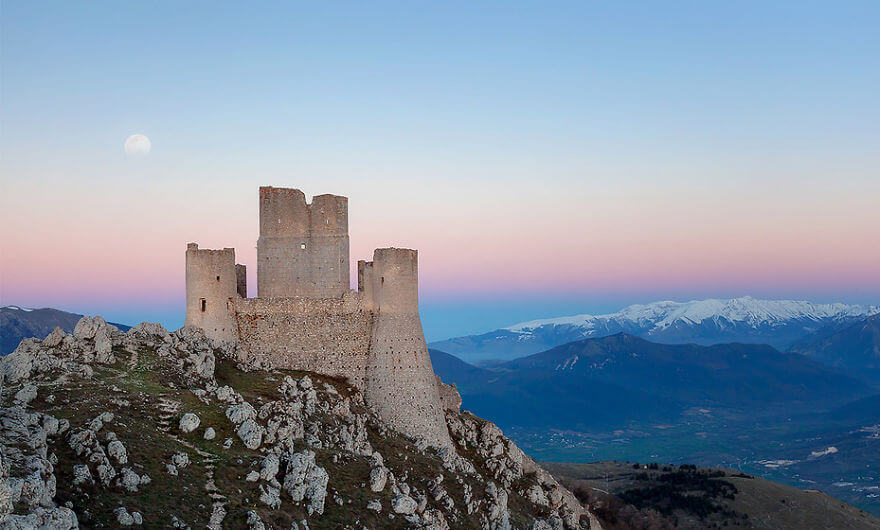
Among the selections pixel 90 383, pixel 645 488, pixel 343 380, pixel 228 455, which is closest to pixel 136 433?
pixel 228 455

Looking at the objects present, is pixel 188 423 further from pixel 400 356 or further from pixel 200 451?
pixel 400 356

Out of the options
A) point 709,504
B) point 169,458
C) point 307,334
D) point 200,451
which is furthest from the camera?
point 709,504

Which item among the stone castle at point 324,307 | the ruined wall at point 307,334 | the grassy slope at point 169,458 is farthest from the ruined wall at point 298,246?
the grassy slope at point 169,458

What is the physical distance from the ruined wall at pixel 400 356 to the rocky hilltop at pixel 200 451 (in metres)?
1.79

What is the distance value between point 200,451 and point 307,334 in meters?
18.9

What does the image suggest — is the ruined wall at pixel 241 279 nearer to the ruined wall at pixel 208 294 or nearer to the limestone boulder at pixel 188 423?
the ruined wall at pixel 208 294

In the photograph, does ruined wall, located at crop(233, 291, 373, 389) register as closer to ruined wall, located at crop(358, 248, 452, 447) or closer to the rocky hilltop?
ruined wall, located at crop(358, 248, 452, 447)

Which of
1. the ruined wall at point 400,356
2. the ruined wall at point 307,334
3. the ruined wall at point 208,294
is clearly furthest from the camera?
the ruined wall at point 400,356

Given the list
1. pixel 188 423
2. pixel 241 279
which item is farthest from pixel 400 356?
pixel 188 423

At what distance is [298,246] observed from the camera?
4825 cm

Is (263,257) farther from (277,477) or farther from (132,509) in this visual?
(132,509)

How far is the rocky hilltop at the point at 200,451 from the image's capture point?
22969 mm

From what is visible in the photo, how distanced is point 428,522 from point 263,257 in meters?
22.0

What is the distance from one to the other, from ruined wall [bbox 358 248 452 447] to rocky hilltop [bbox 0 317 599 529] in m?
1.79
